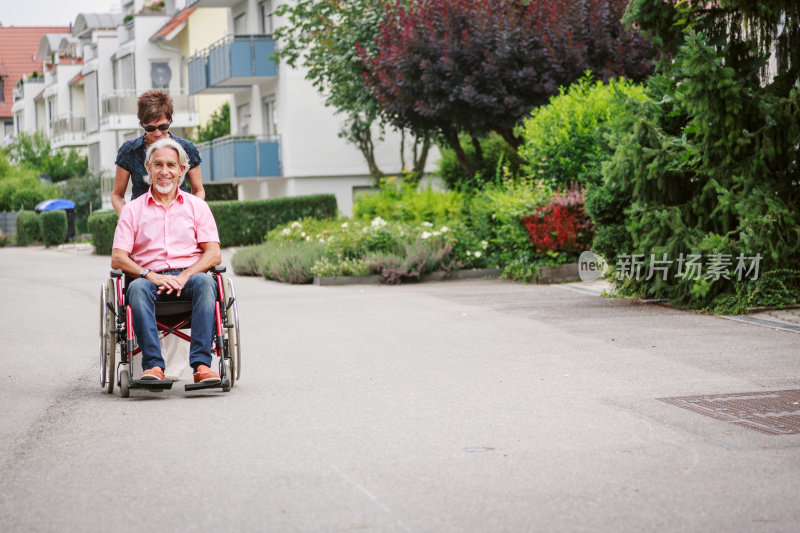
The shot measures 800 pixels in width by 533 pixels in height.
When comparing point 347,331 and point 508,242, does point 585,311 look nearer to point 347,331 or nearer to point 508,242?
point 347,331

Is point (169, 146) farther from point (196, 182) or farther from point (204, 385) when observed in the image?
point (204, 385)

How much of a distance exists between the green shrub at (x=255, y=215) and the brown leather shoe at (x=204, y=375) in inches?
1015

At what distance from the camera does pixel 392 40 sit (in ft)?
73.0

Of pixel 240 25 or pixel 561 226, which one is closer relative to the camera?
pixel 561 226

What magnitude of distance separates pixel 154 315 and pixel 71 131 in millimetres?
63534

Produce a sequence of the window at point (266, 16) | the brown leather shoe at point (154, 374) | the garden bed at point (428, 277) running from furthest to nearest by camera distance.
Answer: the window at point (266, 16), the garden bed at point (428, 277), the brown leather shoe at point (154, 374)

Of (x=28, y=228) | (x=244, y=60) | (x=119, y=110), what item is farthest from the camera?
(x=119, y=110)

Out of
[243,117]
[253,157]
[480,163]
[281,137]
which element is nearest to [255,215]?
[253,157]

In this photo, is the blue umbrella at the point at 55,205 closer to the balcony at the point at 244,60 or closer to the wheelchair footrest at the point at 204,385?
the balcony at the point at 244,60

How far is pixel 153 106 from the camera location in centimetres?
841

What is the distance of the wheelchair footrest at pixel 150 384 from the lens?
7.49 meters

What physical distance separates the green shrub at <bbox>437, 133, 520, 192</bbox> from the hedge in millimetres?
5222

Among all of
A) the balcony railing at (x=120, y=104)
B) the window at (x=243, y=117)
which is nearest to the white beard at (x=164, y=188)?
the window at (x=243, y=117)

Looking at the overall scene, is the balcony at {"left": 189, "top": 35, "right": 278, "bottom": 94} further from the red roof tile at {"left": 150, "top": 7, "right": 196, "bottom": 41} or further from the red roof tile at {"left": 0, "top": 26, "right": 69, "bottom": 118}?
the red roof tile at {"left": 0, "top": 26, "right": 69, "bottom": 118}
